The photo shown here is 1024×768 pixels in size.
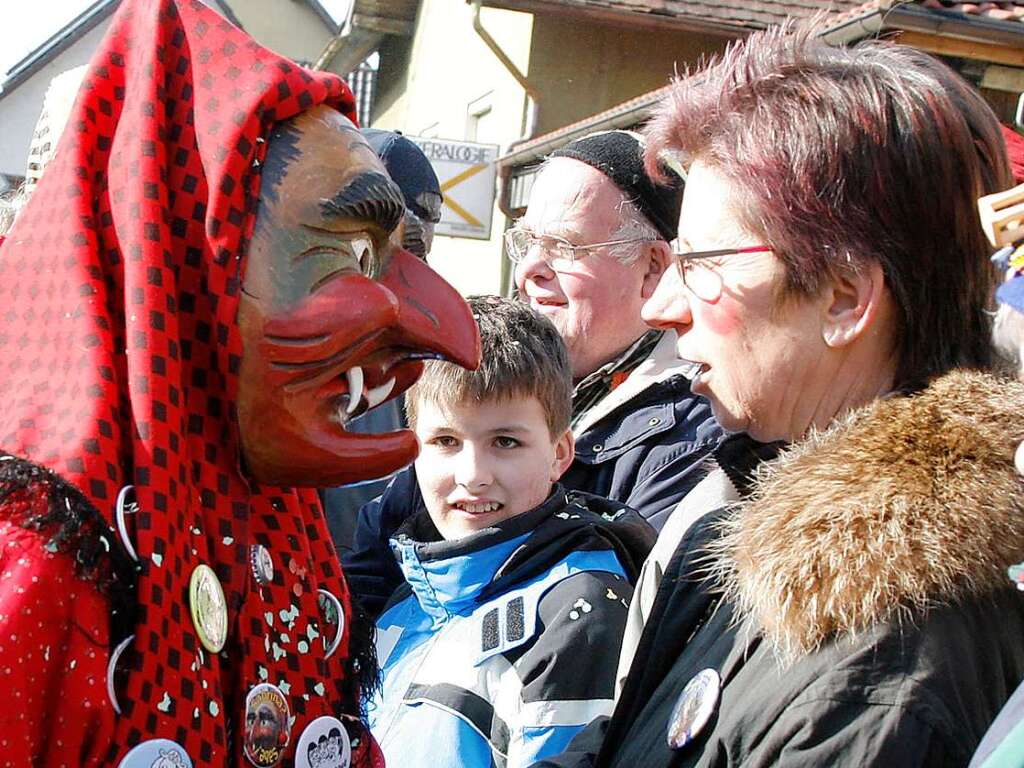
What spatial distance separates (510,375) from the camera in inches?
105

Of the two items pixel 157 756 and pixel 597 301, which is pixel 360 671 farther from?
pixel 597 301

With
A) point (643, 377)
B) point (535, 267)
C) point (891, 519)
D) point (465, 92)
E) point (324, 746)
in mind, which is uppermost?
point (465, 92)

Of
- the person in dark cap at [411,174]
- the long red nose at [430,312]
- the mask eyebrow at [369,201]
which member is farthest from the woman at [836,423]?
the person in dark cap at [411,174]

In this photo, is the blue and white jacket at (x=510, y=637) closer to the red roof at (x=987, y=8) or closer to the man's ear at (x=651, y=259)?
the man's ear at (x=651, y=259)

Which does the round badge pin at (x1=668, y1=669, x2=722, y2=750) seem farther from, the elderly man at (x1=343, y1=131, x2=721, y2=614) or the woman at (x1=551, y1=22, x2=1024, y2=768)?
the elderly man at (x1=343, y1=131, x2=721, y2=614)

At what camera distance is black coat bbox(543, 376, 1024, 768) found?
1455 mm

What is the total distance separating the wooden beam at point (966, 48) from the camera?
730cm

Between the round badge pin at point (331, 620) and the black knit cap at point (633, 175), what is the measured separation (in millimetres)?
1632

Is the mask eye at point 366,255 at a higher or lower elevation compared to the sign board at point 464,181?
lower

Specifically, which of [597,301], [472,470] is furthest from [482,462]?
[597,301]

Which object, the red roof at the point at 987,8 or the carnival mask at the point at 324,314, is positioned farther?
the red roof at the point at 987,8

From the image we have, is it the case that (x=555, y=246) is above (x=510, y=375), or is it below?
above

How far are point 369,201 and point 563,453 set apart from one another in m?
1.18

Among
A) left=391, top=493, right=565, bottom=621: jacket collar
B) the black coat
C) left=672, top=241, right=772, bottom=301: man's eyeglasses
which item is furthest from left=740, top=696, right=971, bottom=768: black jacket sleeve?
left=391, top=493, right=565, bottom=621: jacket collar
